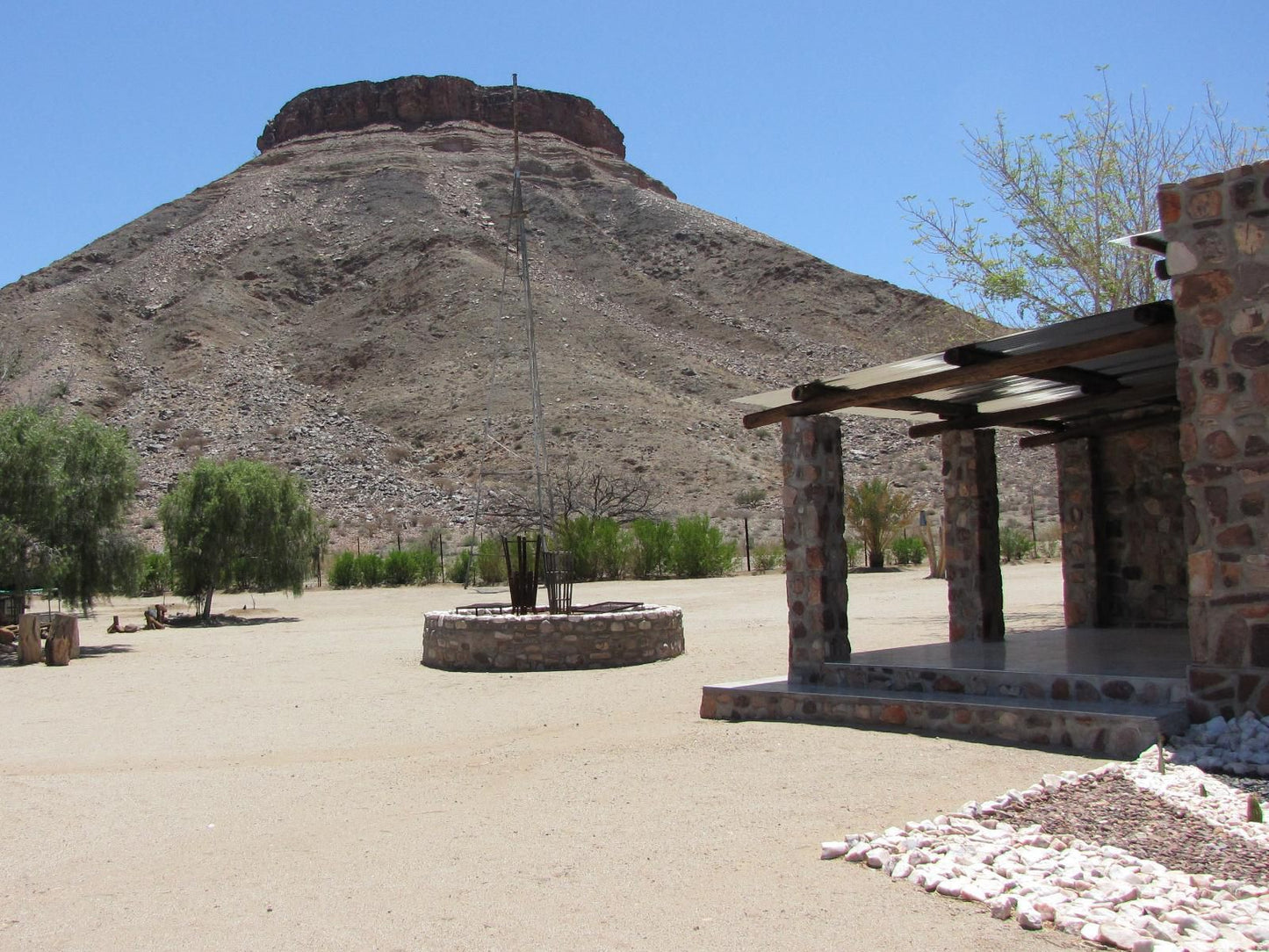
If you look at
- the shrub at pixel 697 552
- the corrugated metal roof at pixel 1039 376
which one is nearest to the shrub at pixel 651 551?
the shrub at pixel 697 552

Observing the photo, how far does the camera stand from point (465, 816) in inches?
230

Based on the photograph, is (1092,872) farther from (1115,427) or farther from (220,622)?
(220,622)

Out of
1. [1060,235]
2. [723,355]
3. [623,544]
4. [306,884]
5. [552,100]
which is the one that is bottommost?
[306,884]

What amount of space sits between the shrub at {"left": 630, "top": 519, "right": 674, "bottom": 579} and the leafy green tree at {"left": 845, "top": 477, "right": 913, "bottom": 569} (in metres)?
4.49

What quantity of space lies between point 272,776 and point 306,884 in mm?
2530

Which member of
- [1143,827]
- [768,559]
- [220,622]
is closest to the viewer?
[1143,827]

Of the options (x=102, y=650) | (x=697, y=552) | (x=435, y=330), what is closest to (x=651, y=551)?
(x=697, y=552)

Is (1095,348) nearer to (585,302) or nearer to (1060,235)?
(1060,235)

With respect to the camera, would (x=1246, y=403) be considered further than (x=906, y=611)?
No

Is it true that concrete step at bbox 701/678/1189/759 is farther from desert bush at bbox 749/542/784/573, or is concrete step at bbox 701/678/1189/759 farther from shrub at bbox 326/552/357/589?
shrub at bbox 326/552/357/589

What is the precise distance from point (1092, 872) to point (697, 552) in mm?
21862

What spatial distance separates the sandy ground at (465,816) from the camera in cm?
413

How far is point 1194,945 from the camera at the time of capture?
3.59m

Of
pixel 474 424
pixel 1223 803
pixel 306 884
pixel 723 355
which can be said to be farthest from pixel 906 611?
pixel 723 355
